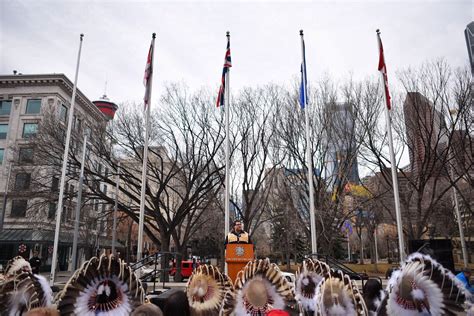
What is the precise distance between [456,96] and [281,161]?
1029 centimetres

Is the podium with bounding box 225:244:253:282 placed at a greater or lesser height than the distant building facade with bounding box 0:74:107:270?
lesser

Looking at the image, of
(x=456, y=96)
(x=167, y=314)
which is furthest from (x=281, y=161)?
(x=167, y=314)

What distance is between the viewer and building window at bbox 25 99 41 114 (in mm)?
42125

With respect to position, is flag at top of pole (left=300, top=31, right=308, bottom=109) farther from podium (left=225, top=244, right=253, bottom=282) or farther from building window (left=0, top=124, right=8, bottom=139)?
building window (left=0, top=124, right=8, bottom=139)

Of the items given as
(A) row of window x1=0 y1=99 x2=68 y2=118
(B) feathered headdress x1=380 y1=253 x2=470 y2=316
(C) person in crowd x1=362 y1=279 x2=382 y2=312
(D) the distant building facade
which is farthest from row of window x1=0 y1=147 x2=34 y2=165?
A: (B) feathered headdress x1=380 y1=253 x2=470 y2=316

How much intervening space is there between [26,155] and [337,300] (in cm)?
2782

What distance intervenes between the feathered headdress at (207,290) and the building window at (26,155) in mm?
22037

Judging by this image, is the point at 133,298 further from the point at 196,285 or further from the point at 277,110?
the point at 277,110

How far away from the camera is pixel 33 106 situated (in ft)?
139

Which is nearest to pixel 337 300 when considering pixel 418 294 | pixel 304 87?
pixel 418 294

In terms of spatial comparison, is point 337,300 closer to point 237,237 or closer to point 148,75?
point 237,237

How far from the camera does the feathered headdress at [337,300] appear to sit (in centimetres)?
392

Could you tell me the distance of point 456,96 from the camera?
62.4ft

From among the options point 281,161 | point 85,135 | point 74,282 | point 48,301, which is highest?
point 85,135
